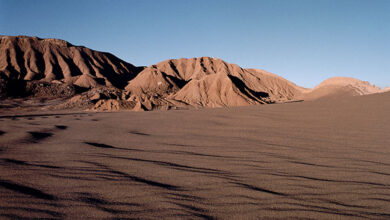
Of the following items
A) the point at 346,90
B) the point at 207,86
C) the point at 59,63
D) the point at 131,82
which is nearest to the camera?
the point at 346,90

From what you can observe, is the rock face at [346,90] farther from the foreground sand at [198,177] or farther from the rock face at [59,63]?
the rock face at [59,63]

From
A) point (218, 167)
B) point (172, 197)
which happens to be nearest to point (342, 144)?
point (218, 167)

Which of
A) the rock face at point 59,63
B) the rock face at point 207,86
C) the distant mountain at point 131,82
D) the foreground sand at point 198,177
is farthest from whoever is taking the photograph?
the rock face at point 59,63

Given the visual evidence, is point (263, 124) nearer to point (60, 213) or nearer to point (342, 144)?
point (342, 144)

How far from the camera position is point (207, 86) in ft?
110

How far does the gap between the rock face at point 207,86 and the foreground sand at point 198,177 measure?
21291 mm

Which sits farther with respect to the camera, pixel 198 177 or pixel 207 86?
pixel 207 86

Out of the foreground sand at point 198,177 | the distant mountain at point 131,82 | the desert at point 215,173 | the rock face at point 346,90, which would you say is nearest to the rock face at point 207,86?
the distant mountain at point 131,82

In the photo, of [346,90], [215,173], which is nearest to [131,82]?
[346,90]

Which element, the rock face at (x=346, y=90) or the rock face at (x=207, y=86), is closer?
the rock face at (x=207, y=86)

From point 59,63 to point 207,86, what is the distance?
41.9m

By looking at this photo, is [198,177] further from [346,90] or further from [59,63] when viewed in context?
[59,63]

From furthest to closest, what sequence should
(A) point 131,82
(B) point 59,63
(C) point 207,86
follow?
(B) point 59,63 < (A) point 131,82 < (C) point 207,86

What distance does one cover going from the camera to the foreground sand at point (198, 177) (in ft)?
5.85
